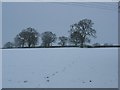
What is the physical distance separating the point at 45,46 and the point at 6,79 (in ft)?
2.76

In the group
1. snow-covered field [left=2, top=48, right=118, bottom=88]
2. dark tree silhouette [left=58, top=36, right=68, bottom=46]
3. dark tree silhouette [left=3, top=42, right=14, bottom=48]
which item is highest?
dark tree silhouette [left=58, top=36, right=68, bottom=46]

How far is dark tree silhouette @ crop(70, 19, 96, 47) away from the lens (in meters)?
3.81

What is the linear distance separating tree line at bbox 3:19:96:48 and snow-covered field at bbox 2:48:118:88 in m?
0.22

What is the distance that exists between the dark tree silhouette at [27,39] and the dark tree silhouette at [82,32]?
474 millimetres

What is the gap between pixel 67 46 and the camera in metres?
3.82

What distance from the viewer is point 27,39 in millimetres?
3664

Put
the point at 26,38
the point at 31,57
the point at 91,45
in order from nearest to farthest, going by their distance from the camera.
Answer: the point at 26,38, the point at 91,45, the point at 31,57

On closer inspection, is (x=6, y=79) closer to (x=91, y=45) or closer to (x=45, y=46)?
(x=45, y=46)

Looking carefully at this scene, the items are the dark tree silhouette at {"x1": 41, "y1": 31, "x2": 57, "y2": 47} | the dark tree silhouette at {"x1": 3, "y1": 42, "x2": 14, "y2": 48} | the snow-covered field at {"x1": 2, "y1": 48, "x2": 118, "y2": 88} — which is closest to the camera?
the dark tree silhouette at {"x1": 3, "y1": 42, "x2": 14, "y2": 48}

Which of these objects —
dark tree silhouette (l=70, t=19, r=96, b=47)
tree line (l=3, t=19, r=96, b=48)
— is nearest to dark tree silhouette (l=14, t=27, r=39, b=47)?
tree line (l=3, t=19, r=96, b=48)

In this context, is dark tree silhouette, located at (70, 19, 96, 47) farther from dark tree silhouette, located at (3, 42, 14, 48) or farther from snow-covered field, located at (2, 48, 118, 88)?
dark tree silhouette, located at (3, 42, 14, 48)

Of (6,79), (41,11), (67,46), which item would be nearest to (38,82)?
(6,79)

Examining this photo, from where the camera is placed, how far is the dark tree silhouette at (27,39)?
3.66 metres

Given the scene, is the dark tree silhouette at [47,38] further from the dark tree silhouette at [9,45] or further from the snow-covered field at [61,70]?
the dark tree silhouette at [9,45]
